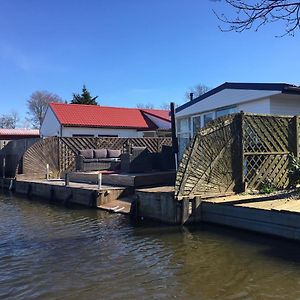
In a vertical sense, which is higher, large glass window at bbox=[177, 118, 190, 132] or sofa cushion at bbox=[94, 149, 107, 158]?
large glass window at bbox=[177, 118, 190, 132]

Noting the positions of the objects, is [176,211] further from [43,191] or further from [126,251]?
[43,191]

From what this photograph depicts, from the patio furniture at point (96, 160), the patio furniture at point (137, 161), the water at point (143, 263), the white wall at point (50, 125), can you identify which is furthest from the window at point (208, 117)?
the white wall at point (50, 125)

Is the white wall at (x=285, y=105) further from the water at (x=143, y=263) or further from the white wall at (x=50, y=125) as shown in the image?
the white wall at (x=50, y=125)

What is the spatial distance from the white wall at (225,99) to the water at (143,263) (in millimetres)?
6324

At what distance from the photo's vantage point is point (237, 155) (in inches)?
450

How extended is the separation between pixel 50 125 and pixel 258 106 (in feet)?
70.7

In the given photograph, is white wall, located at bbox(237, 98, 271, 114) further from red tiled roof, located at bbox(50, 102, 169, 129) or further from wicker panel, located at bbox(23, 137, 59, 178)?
red tiled roof, located at bbox(50, 102, 169, 129)

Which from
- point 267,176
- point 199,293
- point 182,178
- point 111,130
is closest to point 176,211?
point 182,178

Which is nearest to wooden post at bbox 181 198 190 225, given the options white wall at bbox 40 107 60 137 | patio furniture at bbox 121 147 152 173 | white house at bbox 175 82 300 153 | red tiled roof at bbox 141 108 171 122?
white house at bbox 175 82 300 153

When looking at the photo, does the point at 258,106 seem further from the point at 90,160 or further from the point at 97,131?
the point at 97,131

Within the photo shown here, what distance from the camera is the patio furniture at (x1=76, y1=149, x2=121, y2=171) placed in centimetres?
2133

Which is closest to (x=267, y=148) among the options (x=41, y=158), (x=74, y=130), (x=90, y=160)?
(x=90, y=160)

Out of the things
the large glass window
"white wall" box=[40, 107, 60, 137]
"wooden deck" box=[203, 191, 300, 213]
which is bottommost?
"wooden deck" box=[203, 191, 300, 213]

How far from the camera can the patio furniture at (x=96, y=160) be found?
21.3 metres
